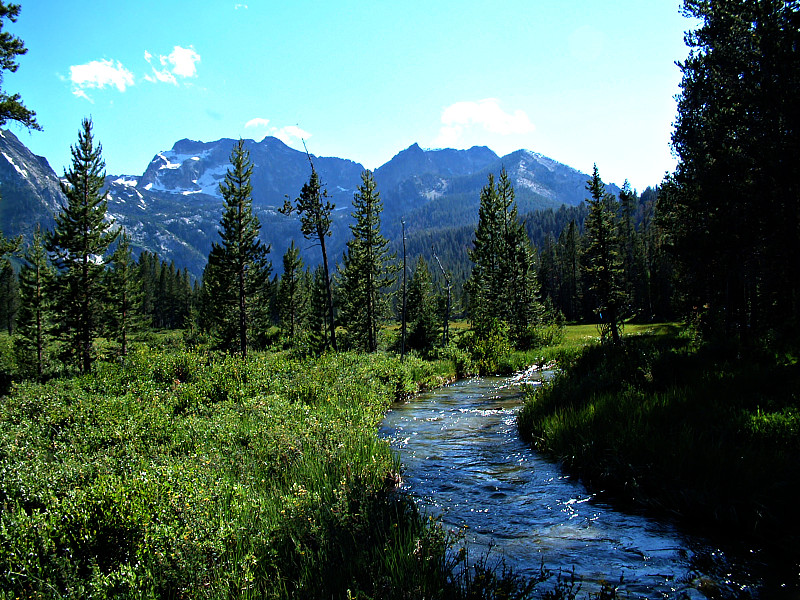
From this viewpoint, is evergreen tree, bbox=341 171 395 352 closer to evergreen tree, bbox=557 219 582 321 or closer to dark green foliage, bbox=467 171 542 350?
dark green foliage, bbox=467 171 542 350

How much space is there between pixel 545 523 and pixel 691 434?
2935mm

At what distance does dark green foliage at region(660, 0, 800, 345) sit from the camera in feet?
47.4

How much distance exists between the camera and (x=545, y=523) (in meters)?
6.05

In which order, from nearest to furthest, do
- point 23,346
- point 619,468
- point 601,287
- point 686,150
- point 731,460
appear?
point 731,460, point 619,468, point 686,150, point 601,287, point 23,346

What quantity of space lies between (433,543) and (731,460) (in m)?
4.63

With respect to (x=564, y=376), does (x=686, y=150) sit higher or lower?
higher

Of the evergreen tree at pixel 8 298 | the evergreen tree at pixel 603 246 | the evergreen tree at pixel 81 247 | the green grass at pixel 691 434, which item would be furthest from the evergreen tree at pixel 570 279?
the evergreen tree at pixel 8 298

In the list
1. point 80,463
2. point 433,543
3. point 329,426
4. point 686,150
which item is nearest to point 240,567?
point 433,543

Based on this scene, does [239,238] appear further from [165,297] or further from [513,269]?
[165,297]

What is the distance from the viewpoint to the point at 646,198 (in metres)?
180

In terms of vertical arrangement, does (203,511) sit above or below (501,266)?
below

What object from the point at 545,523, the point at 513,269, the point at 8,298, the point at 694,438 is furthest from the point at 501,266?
the point at 8,298

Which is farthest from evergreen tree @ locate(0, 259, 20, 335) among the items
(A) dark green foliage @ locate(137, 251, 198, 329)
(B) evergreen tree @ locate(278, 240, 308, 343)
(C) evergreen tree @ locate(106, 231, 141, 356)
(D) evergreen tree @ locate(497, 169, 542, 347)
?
(D) evergreen tree @ locate(497, 169, 542, 347)

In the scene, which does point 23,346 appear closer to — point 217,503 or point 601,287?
point 217,503
